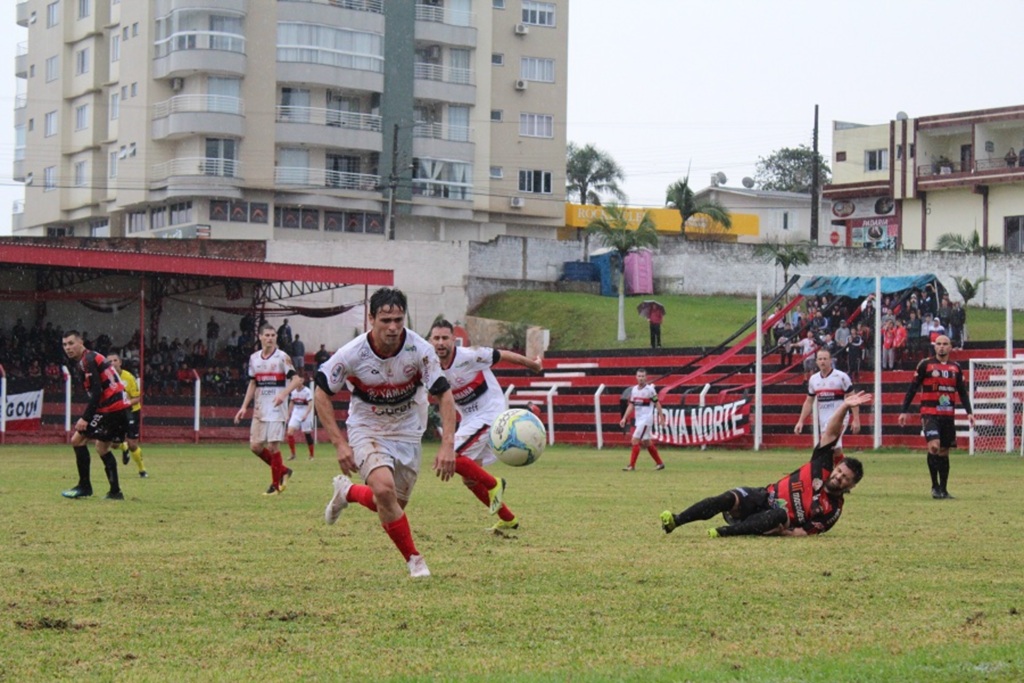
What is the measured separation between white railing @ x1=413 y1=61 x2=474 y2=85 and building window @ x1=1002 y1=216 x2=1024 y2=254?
98.1 ft

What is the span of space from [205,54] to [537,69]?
20365mm

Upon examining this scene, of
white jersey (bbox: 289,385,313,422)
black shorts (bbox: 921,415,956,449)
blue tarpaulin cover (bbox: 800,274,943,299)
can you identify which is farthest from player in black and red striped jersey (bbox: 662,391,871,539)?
blue tarpaulin cover (bbox: 800,274,943,299)

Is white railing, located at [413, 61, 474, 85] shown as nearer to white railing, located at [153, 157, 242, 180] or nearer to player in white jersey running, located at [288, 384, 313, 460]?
white railing, located at [153, 157, 242, 180]

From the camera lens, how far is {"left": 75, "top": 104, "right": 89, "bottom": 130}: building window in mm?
78688

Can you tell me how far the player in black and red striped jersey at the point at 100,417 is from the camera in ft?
55.5

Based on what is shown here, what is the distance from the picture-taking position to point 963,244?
67.2 m

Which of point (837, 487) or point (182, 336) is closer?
point (837, 487)

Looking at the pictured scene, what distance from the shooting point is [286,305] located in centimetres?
5216

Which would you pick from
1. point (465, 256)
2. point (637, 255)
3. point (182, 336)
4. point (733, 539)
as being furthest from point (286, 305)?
point (733, 539)

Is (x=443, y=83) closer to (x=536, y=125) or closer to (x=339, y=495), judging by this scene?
(x=536, y=125)

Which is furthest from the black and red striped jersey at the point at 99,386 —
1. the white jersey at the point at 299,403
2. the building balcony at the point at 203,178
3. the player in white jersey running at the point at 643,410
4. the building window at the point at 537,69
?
the building window at the point at 537,69

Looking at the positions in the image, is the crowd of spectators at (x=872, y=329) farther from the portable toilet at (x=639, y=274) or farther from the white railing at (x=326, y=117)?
the white railing at (x=326, y=117)

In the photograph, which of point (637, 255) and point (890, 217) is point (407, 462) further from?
point (890, 217)

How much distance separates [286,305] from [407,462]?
42713mm
